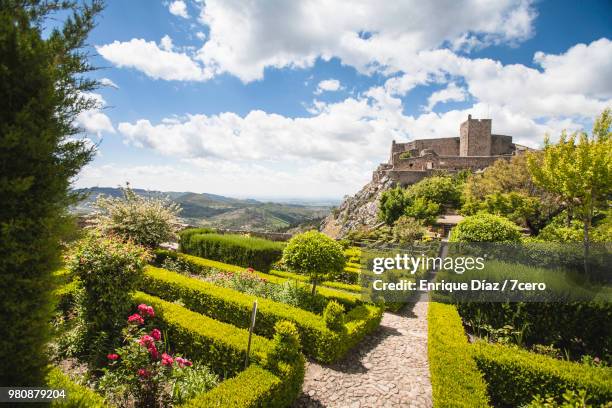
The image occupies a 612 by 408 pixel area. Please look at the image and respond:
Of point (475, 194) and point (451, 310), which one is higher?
point (475, 194)

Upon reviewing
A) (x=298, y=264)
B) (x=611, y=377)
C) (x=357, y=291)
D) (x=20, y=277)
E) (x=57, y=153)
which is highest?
(x=57, y=153)

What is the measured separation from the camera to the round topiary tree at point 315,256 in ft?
27.3

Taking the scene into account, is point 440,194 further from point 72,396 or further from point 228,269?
point 72,396

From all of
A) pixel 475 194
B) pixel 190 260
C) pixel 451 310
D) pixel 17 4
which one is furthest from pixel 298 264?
pixel 475 194

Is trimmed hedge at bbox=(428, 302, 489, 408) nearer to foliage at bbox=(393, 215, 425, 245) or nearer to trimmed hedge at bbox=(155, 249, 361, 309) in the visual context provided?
trimmed hedge at bbox=(155, 249, 361, 309)

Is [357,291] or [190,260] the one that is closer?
[357,291]

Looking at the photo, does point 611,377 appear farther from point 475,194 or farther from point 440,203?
point 440,203

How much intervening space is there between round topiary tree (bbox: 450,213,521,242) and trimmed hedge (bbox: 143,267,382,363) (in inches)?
283

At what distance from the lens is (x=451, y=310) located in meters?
8.05

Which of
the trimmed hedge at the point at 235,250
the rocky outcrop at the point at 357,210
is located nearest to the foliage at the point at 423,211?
the rocky outcrop at the point at 357,210

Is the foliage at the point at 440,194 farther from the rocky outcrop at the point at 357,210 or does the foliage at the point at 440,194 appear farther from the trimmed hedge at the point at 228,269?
the trimmed hedge at the point at 228,269

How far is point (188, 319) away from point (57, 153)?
418cm

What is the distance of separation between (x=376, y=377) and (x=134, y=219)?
11498mm

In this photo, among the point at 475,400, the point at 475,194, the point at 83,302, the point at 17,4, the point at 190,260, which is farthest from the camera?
the point at 475,194
